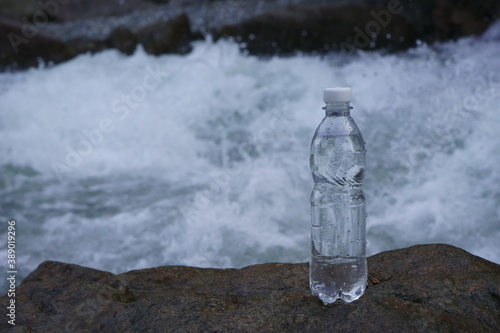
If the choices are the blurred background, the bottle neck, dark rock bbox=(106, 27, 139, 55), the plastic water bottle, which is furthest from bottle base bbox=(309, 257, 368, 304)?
dark rock bbox=(106, 27, 139, 55)

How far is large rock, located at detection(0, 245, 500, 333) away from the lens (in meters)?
1.78

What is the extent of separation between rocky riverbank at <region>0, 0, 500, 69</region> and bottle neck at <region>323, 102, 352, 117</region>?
4484mm

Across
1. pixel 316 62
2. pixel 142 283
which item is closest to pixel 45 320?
pixel 142 283

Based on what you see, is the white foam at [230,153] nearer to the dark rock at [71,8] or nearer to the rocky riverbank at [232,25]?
the rocky riverbank at [232,25]

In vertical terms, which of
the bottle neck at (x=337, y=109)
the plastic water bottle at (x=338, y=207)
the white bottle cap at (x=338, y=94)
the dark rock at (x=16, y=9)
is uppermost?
the dark rock at (x=16, y=9)

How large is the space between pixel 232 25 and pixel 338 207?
4.70 metres

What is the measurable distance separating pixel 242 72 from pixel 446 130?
204 centimetres

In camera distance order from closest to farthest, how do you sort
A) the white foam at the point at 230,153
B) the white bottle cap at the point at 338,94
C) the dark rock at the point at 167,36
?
the white bottle cap at the point at 338,94 < the white foam at the point at 230,153 < the dark rock at the point at 167,36

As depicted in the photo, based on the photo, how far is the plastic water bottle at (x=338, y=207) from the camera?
2.18m

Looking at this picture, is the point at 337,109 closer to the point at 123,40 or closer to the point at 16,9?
the point at 123,40

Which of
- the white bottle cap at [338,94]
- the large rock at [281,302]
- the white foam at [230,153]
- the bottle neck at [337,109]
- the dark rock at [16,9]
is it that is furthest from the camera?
the dark rock at [16,9]

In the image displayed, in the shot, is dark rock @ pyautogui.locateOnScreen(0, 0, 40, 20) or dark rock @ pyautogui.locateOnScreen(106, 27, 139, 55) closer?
dark rock @ pyautogui.locateOnScreen(106, 27, 139, 55)

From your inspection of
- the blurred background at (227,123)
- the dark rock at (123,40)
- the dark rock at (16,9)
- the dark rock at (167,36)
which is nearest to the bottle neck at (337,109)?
the blurred background at (227,123)

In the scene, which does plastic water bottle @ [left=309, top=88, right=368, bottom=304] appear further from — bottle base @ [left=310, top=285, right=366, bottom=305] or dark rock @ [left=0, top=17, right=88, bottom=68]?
dark rock @ [left=0, top=17, right=88, bottom=68]
